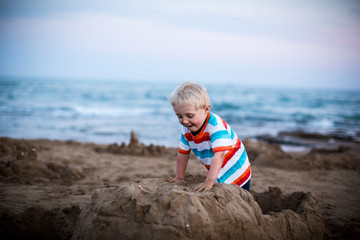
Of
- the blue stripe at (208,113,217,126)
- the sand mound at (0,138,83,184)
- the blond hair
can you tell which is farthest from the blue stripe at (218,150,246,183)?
the sand mound at (0,138,83,184)

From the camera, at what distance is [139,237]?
1866 mm

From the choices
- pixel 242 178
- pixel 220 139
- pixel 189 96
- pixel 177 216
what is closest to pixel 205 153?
pixel 220 139

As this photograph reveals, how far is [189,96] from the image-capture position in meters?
2.34

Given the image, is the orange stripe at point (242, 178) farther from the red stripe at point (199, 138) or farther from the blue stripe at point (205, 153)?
the red stripe at point (199, 138)

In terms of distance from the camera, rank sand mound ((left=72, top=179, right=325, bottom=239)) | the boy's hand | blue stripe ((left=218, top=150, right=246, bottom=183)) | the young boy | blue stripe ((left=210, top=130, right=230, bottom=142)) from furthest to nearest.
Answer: blue stripe ((left=218, top=150, right=246, bottom=183)) < blue stripe ((left=210, top=130, right=230, bottom=142)) < the young boy < the boy's hand < sand mound ((left=72, top=179, right=325, bottom=239))

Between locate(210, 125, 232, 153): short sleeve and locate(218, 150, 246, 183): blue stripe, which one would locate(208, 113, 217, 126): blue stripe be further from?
locate(218, 150, 246, 183): blue stripe

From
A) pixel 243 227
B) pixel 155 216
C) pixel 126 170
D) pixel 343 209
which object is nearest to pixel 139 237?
pixel 155 216

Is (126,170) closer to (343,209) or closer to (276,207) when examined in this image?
(276,207)

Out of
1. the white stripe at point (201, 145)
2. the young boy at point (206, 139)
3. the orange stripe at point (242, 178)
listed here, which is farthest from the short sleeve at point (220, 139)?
the orange stripe at point (242, 178)

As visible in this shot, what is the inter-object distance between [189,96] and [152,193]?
821 millimetres

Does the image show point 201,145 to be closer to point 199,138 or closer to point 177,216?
point 199,138

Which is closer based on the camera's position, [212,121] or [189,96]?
[189,96]

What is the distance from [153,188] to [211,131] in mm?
700

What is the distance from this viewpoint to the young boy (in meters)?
2.37
